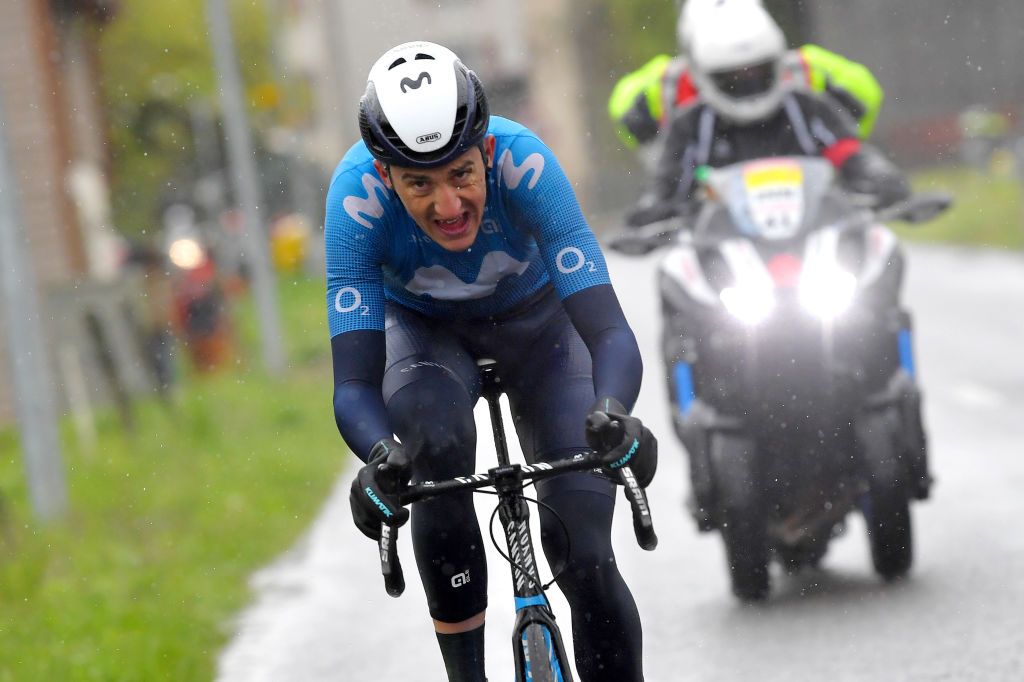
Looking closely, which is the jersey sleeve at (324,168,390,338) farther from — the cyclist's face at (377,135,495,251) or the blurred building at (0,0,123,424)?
the blurred building at (0,0,123,424)

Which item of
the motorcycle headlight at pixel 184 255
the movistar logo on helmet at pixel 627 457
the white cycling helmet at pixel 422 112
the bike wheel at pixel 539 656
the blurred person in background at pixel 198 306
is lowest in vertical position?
the blurred person in background at pixel 198 306

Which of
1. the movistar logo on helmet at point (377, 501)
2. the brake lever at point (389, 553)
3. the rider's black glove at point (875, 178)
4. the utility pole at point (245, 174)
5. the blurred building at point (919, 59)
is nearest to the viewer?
the movistar logo on helmet at point (377, 501)

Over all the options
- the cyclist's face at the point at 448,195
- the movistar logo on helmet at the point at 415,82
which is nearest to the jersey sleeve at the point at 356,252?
the cyclist's face at the point at 448,195

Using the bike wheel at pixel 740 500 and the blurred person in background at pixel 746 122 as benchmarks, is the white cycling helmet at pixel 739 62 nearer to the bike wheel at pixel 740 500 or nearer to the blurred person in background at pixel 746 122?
the blurred person in background at pixel 746 122

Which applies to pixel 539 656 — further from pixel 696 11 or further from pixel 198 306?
pixel 198 306

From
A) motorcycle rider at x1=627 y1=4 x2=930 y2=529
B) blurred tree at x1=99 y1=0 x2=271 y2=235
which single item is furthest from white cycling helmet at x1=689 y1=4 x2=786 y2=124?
blurred tree at x1=99 y1=0 x2=271 y2=235

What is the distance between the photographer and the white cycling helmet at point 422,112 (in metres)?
4.43

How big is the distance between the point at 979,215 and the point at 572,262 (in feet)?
86.4

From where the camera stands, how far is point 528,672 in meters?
4.23

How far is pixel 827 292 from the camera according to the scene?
7.00 m

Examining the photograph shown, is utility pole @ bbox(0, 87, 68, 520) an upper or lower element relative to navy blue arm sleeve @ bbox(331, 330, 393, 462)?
lower

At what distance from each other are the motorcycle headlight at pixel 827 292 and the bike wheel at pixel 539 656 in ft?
9.57

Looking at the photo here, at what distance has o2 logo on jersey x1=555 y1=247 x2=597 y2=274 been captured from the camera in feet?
15.5

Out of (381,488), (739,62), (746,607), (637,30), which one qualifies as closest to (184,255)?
(739,62)
